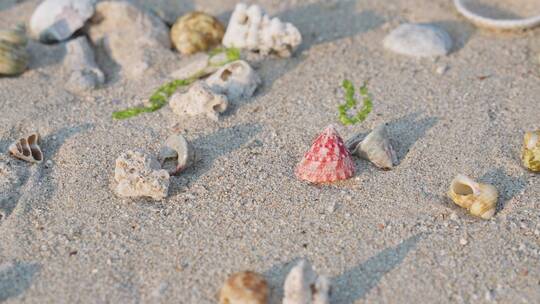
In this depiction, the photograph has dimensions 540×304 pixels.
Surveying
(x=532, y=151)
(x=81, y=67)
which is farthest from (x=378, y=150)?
(x=81, y=67)

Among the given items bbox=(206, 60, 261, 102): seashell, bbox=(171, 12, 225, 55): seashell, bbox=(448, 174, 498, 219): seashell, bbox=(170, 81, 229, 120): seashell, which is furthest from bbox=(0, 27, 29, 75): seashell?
bbox=(448, 174, 498, 219): seashell

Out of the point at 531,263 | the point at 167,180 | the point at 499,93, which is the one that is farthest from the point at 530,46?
the point at 167,180

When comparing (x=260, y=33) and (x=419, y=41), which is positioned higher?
(x=260, y=33)

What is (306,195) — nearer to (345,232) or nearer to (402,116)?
(345,232)

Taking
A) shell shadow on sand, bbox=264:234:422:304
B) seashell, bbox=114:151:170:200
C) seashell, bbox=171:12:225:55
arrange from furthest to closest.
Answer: seashell, bbox=171:12:225:55 < seashell, bbox=114:151:170:200 < shell shadow on sand, bbox=264:234:422:304

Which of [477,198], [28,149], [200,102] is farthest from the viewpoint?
[200,102]

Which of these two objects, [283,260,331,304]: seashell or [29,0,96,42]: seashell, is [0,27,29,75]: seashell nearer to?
[29,0,96,42]: seashell

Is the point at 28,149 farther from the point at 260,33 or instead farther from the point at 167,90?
the point at 260,33
